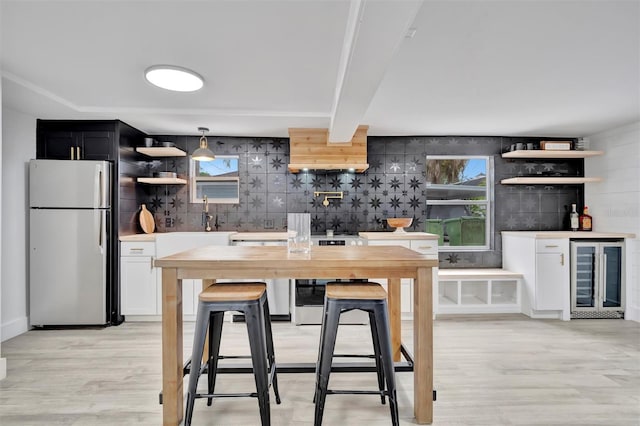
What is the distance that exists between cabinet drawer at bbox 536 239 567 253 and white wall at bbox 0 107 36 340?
5448 mm

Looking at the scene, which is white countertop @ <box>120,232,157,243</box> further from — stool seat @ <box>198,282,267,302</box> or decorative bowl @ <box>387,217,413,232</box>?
decorative bowl @ <box>387,217,413,232</box>

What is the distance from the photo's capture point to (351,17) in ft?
5.68

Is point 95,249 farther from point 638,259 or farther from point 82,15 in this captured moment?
point 638,259

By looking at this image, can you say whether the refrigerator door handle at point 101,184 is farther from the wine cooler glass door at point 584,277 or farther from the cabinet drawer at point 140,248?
the wine cooler glass door at point 584,277

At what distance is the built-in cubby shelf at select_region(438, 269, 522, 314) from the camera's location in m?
3.97

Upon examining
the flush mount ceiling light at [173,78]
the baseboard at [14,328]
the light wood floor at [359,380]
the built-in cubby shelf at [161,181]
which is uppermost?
the flush mount ceiling light at [173,78]

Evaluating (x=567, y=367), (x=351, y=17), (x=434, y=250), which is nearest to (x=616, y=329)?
(x=567, y=367)


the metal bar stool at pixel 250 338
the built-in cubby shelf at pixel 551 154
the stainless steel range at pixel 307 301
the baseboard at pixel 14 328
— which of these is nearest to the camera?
the metal bar stool at pixel 250 338

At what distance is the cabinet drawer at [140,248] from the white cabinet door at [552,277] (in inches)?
168

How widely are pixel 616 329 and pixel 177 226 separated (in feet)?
16.6

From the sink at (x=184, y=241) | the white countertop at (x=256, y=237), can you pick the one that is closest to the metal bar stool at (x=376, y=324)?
the white countertop at (x=256, y=237)

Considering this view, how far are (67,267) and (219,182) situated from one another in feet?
6.10

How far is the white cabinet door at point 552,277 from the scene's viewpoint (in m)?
3.78

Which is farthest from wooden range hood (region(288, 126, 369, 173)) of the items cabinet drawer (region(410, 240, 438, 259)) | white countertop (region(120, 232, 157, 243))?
white countertop (region(120, 232, 157, 243))
